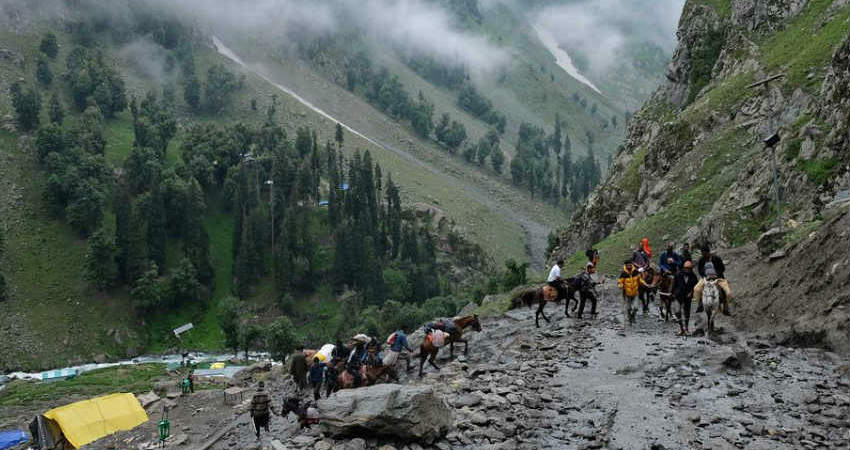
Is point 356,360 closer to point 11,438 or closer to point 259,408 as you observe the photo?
point 259,408

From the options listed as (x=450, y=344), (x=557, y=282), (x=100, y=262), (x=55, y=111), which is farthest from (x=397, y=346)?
(x=55, y=111)

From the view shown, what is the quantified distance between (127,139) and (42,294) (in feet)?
180

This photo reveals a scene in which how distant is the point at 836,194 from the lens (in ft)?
106

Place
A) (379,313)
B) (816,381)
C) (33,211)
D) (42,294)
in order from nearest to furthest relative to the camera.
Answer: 1. (816,381)
2. (379,313)
3. (42,294)
4. (33,211)

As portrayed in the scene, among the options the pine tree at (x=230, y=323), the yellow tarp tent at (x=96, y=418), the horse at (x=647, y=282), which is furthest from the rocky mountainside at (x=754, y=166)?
the pine tree at (x=230, y=323)

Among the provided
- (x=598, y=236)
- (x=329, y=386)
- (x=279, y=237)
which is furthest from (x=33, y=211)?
(x=329, y=386)

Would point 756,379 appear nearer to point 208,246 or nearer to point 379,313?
point 379,313

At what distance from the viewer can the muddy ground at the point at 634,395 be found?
1598cm

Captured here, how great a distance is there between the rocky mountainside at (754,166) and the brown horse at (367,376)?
1379 cm

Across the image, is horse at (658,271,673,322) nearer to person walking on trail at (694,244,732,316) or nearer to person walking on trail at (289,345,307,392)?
person walking on trail at (694,244,732,316)

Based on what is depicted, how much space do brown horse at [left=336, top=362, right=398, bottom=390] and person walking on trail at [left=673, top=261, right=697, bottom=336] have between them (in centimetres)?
1114

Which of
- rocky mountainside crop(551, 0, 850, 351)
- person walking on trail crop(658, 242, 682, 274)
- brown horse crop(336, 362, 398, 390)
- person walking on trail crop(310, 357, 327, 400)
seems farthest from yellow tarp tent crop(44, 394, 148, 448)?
person walking on trail crop(658, 242, 682, 274)

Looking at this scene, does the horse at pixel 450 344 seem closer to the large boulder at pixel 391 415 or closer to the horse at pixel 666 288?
the horse at pixel 666 288

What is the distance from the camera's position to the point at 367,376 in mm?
23844
